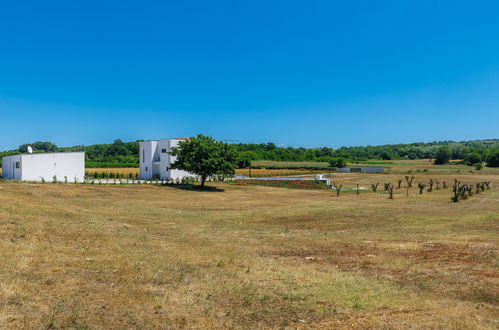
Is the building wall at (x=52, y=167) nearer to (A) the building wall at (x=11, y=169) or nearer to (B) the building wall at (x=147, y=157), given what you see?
(A) the building wall at (x=11, y=169)

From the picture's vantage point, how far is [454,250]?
1844cm

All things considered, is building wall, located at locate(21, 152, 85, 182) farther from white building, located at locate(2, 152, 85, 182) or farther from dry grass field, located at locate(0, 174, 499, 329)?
dry grass field, located at locate(0, 174, 499, 329)

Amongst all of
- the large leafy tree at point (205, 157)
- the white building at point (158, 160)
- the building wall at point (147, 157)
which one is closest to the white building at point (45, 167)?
the large leafy tree at point (205, 157)

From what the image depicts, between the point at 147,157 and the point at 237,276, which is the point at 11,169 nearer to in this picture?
the point at 147,157

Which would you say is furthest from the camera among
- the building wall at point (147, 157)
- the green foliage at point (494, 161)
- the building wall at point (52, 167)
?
the green foliage at point (494, 161)

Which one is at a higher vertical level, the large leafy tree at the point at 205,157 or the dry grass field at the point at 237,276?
the large leafy tree at the point at 205,157

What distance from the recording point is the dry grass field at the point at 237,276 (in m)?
9.52

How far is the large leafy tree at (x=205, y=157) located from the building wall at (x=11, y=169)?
24.2 meters

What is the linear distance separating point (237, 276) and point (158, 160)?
2982 inches

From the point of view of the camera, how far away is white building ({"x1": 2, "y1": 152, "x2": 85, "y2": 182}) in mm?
61700

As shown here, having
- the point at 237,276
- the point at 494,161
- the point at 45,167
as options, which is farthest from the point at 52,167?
the point at 494,161

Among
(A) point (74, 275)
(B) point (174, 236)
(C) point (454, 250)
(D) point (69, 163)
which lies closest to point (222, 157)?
(D) point (69, 163)

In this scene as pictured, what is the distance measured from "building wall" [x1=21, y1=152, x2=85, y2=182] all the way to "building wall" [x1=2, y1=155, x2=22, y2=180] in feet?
4.72

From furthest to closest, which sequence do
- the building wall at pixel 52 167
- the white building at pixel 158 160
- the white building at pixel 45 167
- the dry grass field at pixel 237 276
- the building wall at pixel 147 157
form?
the building wall at pixel 147 157
the white building at pixel 158 160
the building wall at pixel 52 167
the white building at pixel 45 167
the dry grass field at pixel 237 276
